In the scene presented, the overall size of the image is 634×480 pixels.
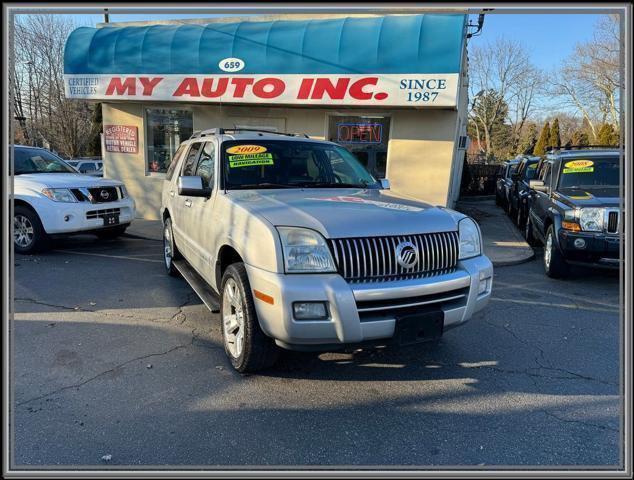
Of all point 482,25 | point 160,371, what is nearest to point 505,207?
point 482,25

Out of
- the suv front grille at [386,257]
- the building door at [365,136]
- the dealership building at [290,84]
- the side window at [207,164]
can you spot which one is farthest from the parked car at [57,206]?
the suv front grille at [386,257]

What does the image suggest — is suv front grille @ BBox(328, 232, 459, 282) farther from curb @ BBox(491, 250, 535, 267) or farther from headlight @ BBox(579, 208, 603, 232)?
curb @ BBox(491, 250, 535, 267)

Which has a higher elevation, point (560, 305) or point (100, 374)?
point (560, 305)

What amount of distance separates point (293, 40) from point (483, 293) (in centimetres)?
779

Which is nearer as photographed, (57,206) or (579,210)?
(579,210)

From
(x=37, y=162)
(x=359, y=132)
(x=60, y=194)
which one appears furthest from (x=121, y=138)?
(x=359, y=132)

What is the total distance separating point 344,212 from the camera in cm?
336

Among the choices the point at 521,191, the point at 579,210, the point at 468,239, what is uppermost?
the point at 521,191

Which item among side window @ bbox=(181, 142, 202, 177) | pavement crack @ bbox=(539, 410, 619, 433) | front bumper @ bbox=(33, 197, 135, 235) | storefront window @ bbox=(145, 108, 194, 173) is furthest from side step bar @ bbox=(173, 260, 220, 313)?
storefront window @ bbox=(145, 108, 194, 173)

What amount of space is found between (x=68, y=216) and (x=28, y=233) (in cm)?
87

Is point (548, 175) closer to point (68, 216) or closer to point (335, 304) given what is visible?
point (335, 304)

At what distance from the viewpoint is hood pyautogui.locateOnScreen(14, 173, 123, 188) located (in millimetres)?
7633

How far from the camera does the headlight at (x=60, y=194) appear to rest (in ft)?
24.6

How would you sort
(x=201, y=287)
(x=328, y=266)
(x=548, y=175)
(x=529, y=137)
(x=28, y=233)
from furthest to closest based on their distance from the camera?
1. (x=529, y=137)
2. (x=548, y=175)
3. (x=28, y=233)
4. (x=201, y=287)
5. (x=328, y=266)
